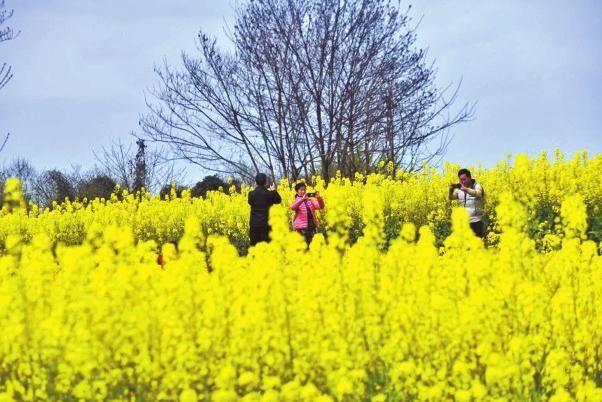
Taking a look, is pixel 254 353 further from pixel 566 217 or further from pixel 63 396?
pixel 566 217

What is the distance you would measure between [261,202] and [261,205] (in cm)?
6

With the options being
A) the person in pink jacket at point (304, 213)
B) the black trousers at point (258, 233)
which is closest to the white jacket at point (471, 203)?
the person in pink jacket at point (304, 213)

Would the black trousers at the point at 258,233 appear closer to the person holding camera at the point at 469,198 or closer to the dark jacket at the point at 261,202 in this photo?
the dark jacket at the point at 261,202

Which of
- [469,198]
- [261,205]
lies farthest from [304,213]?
[469,198]

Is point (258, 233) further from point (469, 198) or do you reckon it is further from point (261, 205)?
point (469, 198)

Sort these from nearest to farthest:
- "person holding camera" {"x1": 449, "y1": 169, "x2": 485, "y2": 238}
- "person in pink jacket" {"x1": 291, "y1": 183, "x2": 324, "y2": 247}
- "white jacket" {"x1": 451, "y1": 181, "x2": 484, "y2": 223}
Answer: "person holding camera" {"x1": 449, "y1": 169, "x2": 485, "y2": 238} < "white jacket" {"x1": 451, "y1": 181, "x2": 484, "y2": 223} < "person in pink jacket" {"x1": 291, "y1": 183, "x2": 324, "y2": 247}

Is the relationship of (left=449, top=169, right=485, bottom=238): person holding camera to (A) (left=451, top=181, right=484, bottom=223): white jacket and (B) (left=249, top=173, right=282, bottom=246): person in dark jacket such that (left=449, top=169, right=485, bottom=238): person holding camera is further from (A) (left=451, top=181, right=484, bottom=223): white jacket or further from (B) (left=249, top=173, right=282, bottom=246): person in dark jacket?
(B) (left=249, top=173, right=282, bottom=246): person in dark jacket

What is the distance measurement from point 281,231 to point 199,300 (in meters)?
0.73

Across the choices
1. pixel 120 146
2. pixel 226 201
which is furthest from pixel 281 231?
pixel 120 146

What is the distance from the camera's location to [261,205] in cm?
1163

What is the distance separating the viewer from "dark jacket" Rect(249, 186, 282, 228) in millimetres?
11555

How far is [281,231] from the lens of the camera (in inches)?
172

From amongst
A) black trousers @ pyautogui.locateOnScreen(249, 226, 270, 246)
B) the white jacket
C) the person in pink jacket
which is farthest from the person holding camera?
black trousers @ pyautogui.locateOnScreen(249, 226, 270, 246)

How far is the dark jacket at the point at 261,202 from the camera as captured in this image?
11555mm
